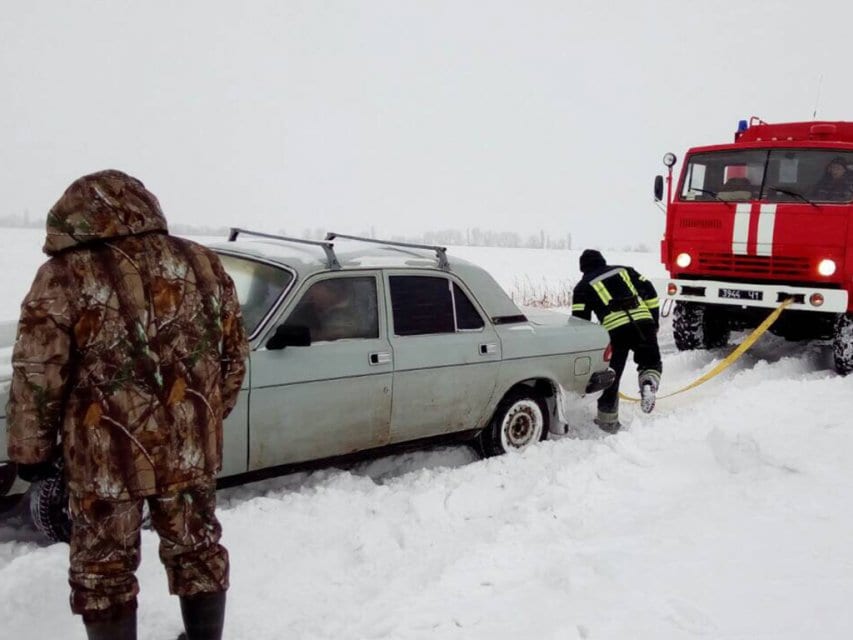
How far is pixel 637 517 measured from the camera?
3830 mm

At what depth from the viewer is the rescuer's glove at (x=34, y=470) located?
7.37 feet

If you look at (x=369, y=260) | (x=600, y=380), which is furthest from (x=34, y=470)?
(x=600, y=380)

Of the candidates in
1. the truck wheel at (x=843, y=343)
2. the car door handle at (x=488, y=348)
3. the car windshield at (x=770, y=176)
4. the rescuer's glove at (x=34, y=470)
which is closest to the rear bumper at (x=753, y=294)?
the truck wheel at (x=843, y=343)

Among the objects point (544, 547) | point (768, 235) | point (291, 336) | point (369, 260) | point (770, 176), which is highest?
point (770, 176)

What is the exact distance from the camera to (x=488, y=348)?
5121 millimetres

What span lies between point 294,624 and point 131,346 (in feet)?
5.05

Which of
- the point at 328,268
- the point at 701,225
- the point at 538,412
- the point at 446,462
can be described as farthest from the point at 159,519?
the point at 701,225

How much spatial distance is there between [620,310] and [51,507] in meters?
4.78

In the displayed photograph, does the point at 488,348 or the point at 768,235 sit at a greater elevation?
the point at 768,235

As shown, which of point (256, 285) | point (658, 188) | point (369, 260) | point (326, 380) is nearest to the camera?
point (326, 380)

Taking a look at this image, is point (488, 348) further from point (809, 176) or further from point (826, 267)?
point (809, 176)

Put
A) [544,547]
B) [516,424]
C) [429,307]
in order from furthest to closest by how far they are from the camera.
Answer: [516,424], [429,307], [544,547]

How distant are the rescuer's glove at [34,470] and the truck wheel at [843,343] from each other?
317 inches

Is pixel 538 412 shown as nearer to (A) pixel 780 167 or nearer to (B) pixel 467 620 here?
(B) pixel 467 620
